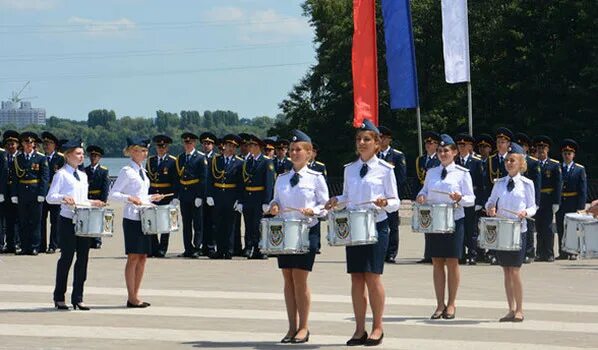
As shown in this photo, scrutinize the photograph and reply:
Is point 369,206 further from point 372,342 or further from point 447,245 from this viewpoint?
point 447,245

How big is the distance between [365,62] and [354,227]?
18.7 m

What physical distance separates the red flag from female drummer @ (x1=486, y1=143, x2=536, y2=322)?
50.7ft

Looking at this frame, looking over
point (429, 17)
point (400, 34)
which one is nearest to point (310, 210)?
point (400, 34)

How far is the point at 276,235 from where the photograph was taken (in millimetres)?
12422

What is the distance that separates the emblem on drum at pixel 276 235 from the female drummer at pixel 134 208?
3.10 metres

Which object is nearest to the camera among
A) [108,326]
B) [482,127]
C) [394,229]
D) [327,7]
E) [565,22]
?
[108,326]

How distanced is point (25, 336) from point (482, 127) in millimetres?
43395

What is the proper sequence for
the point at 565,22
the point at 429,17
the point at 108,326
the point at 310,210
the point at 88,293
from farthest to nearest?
the point at 429,17
the point at 565,22
the point at 88,293
the point at 108,326
the point at 310,210

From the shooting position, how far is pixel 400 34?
2984cm

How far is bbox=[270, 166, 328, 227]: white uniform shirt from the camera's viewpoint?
1263 centimetres

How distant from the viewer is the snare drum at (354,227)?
12.2 metres

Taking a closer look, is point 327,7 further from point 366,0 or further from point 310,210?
point 310,210

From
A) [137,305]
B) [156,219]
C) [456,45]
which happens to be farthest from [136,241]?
[456,45]

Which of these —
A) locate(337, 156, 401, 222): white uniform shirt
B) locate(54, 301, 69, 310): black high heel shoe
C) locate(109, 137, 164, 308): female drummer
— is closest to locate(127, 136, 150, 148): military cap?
locate(109, 137, 164, 308): female drummer
